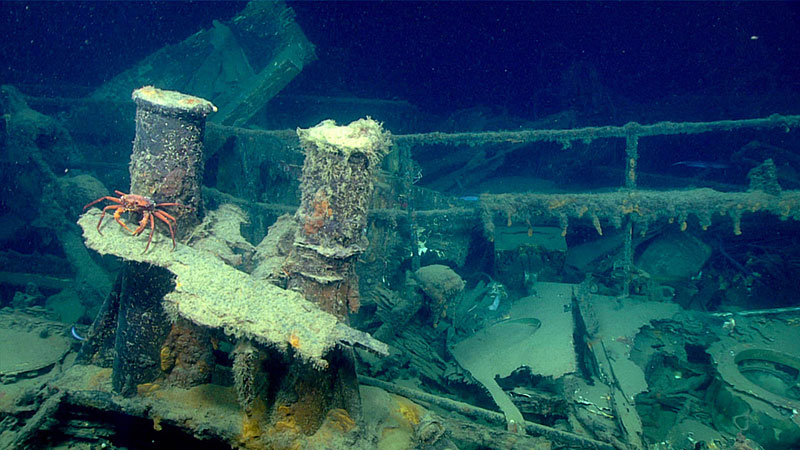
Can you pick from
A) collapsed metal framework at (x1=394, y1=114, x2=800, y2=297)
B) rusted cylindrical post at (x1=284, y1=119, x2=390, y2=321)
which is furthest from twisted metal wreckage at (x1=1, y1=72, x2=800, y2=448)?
collapsed metal framework at (x1=394, y1=114, x2=800, y2=297)

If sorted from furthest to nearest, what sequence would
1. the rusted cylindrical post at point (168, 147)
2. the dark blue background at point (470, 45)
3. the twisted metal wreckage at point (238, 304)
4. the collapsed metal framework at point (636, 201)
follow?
1. the dark blue background at point (470, 45)
2. the collapsed metal framework at point (636, 201)
3. the rusted cylindrical post at point (168, 147)
4. the twisted metal wreckage at point (238, 304)

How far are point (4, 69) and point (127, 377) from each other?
16.2m

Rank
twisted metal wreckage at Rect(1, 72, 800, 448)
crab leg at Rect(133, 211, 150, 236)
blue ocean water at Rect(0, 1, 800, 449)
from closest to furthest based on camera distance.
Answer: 1. twisted metal wreckage at Rect(1, 72, 800, 448)
2. crab leg at Rect(133, 211, 150, 236)
3. blue ocean water at Rect(0, 1, 800, 449)

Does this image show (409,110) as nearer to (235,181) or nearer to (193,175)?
(235,181)

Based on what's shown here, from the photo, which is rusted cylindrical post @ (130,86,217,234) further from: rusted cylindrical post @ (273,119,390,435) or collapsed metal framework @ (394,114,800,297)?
collapsed metal framework @ (394,114,800,297)

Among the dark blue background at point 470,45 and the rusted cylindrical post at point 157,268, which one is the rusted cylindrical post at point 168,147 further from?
the dark blue background at point 470,45

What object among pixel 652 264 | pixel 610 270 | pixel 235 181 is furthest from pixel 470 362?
pixel 235 181

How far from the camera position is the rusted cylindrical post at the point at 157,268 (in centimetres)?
246

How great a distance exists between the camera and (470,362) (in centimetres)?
438

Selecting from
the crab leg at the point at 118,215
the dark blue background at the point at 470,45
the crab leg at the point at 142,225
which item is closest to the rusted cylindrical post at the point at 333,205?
the crab leg at the point at 142,225

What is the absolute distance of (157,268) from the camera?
2467 millimetres

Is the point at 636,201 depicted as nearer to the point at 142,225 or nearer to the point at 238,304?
the point at 238,304

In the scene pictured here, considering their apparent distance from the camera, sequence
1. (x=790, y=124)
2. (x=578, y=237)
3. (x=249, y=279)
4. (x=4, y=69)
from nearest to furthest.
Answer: (x=249, y=279) < (x=790, y=124) < (x=578, y=237) < (x=4, y=69)

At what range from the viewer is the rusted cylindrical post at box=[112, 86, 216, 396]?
2.46m
